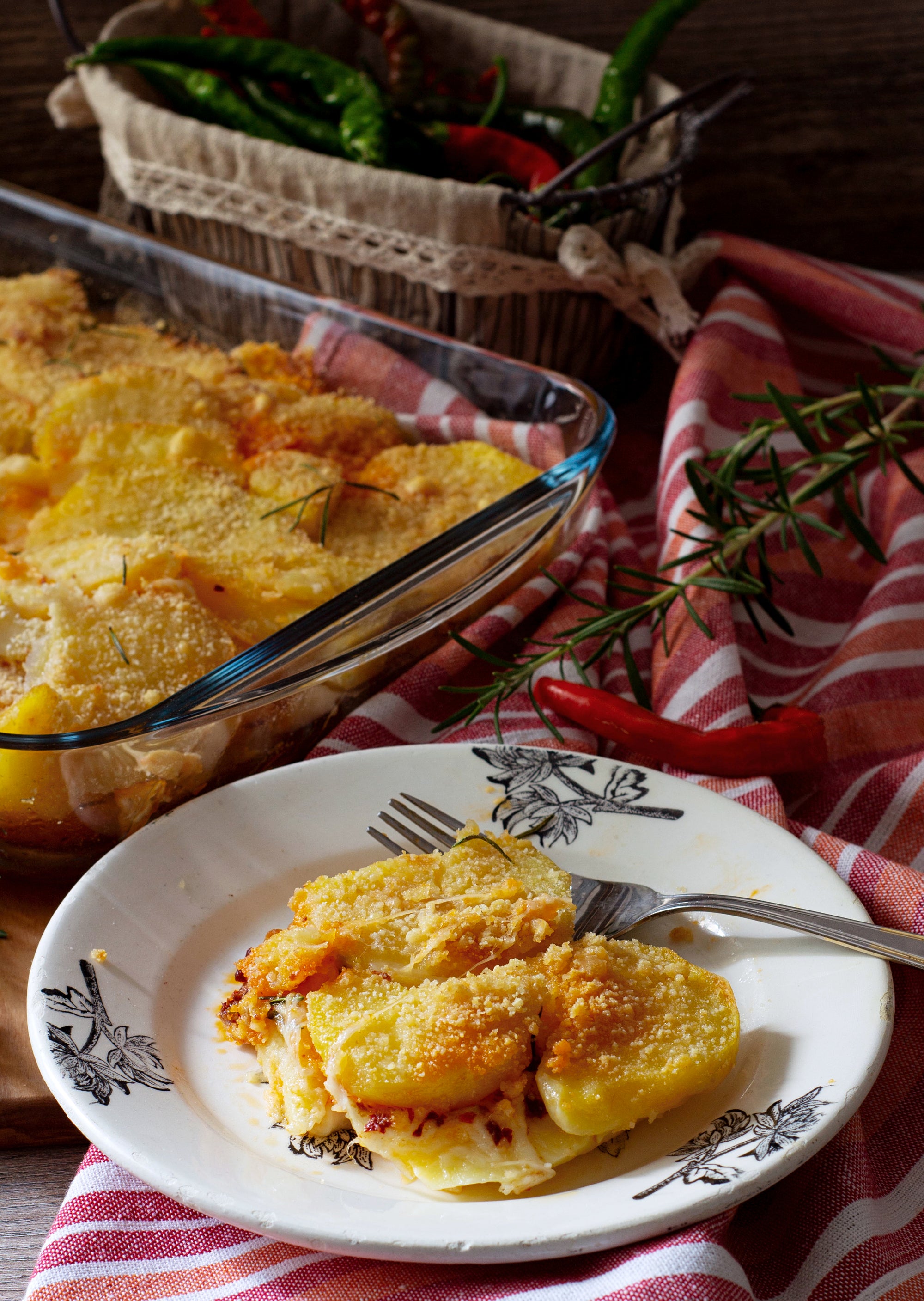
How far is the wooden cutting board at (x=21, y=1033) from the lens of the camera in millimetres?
1224

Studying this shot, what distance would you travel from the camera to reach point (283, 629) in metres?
A: 1.52

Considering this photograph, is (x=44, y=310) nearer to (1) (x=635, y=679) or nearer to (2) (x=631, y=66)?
(2) (x=631, y=66)

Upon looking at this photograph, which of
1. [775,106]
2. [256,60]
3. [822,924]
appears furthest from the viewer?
[775,106]

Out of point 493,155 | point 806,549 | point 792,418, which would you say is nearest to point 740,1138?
point 806,549

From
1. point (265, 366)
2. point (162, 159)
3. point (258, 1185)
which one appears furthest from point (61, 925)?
point (162, 159)

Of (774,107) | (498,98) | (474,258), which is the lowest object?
(474,258)

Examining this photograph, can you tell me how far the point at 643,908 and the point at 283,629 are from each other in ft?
1.89

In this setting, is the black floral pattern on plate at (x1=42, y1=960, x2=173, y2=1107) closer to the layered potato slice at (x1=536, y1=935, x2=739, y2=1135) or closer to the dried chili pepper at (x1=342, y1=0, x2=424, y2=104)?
the layered potato slice at (x1=536, y1=935, x2=739, y2=1135)

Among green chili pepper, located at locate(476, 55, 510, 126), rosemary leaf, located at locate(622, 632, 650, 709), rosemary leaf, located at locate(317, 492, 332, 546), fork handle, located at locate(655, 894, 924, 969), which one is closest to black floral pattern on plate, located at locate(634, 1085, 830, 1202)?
fork handle, located at locate(655, 894, 924, 969)

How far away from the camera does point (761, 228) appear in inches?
126

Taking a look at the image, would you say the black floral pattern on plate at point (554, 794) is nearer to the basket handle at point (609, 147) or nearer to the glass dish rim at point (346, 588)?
the glass dish rim at point (346, 588)

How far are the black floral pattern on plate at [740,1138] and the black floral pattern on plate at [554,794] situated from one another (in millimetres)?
414

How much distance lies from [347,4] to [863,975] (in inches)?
96.2

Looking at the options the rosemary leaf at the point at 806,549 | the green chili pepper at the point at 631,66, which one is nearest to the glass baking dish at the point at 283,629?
the rosemary leaf at the point at 806,549
